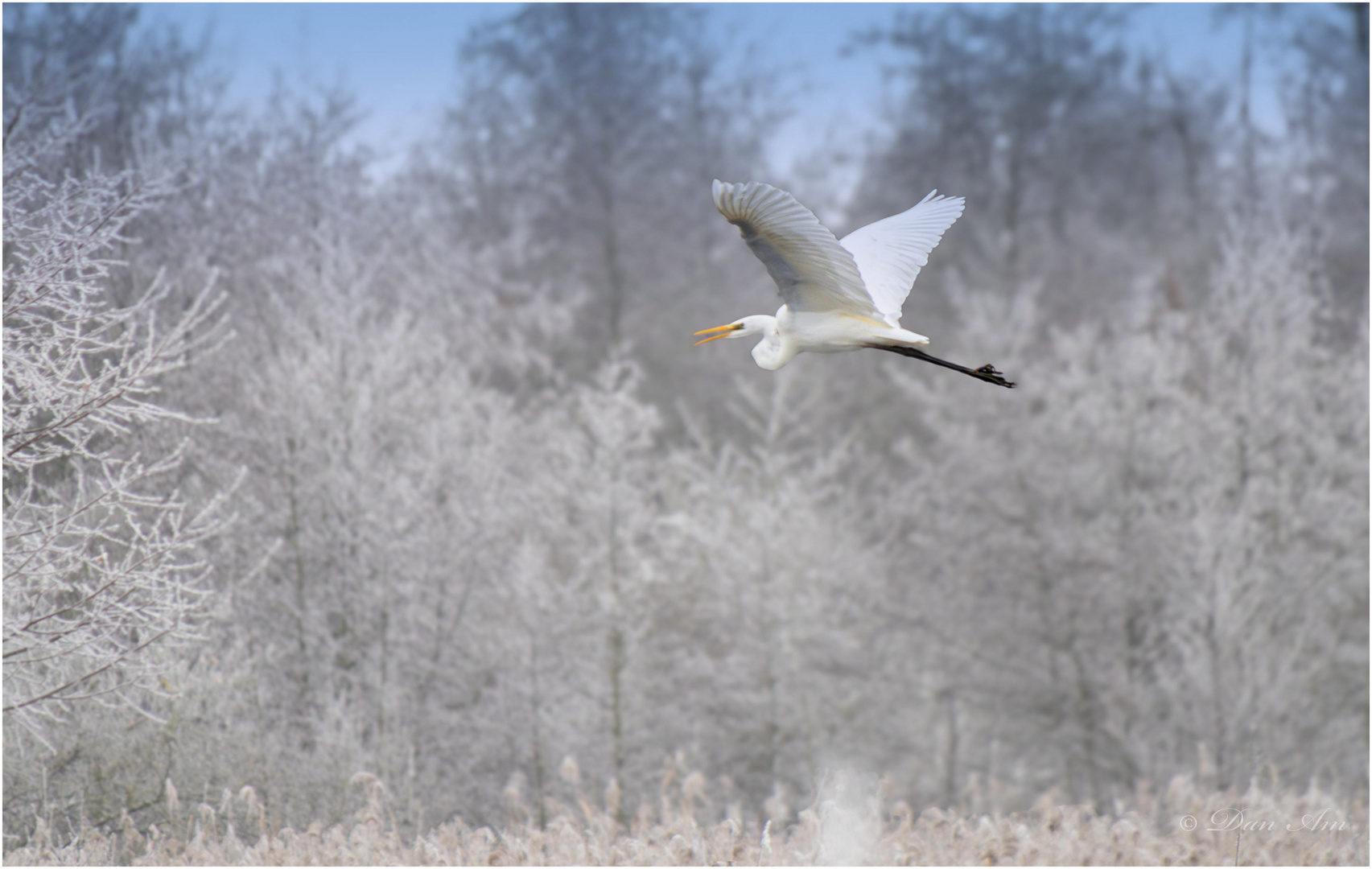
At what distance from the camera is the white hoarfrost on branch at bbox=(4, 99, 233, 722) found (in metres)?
5.32

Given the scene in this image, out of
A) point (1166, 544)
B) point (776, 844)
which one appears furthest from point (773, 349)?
point (1166, 544)

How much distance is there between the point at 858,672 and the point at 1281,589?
14.2 feet

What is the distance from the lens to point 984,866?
591 centimetres

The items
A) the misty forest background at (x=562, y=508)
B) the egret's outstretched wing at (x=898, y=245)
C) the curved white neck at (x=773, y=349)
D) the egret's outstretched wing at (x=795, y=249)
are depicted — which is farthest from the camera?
the misty forest background at (x=562, y=508)

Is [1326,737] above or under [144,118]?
under

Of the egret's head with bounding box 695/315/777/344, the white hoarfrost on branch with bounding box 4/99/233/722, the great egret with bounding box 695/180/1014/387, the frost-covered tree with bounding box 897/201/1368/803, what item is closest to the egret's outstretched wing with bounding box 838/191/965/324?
the great egret with bounding box 695/180/1014/387

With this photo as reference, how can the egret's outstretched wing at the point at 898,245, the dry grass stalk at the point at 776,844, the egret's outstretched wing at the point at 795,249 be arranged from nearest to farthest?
the egret's outstretched wing at the point at 795,249, the egret's outstretched wing at the point at 898,245, the dry grass stalk at the point at 776,844

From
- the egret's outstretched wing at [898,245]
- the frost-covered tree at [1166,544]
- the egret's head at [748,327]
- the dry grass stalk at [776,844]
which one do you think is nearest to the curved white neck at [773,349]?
the egret's head at [748,327]

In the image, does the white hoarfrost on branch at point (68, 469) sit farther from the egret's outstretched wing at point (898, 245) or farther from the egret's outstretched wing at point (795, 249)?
the egret's outstretched wing at point (898, 245)

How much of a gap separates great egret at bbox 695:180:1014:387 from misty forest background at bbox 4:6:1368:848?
312 centimetres

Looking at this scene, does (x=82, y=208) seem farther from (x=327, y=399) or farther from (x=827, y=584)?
(x=827, y=584)

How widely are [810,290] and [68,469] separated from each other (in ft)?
17.5

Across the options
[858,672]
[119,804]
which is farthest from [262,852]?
[858,672]

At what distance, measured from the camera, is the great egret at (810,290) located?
11.3 feet
